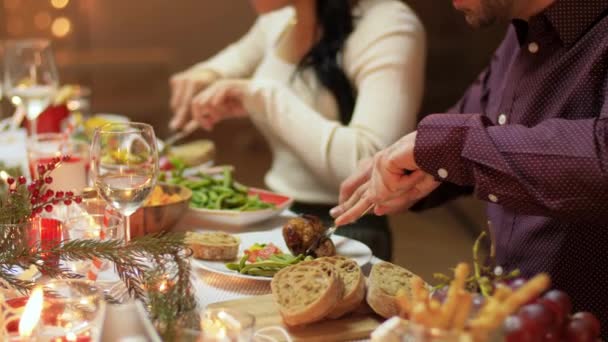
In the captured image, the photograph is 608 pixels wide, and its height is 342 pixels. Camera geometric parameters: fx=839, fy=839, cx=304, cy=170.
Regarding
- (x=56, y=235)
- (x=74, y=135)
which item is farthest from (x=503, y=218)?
(x=74, y=135)

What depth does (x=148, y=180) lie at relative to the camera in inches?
48.3

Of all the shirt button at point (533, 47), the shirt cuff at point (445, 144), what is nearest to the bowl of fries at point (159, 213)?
the shirt cuff at point (445, 144)

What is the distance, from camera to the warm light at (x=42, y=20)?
5.43m

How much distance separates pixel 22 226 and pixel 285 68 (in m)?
1.36

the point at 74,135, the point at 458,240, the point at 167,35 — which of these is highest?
the point at 74,135

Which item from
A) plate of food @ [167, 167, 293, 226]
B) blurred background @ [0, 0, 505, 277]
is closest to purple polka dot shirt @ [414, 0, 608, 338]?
plate of food @ [167, 167, 293, 226]

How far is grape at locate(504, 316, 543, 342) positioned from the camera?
2.51 feet

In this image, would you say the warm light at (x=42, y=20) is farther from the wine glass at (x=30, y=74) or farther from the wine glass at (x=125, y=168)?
the wine glass at (x=125, y=168)

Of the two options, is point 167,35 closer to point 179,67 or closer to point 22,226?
point 179,67

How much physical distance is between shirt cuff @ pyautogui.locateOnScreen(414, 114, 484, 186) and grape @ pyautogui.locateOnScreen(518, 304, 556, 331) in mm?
463

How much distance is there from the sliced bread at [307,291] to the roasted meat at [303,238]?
197 millimetres

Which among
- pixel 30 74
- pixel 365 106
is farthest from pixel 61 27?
pixel 365 106

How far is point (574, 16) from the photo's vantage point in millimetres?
1406

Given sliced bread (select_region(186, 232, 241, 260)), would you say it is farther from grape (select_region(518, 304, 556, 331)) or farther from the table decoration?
grape (select_region(518, 304, 556, 331))
